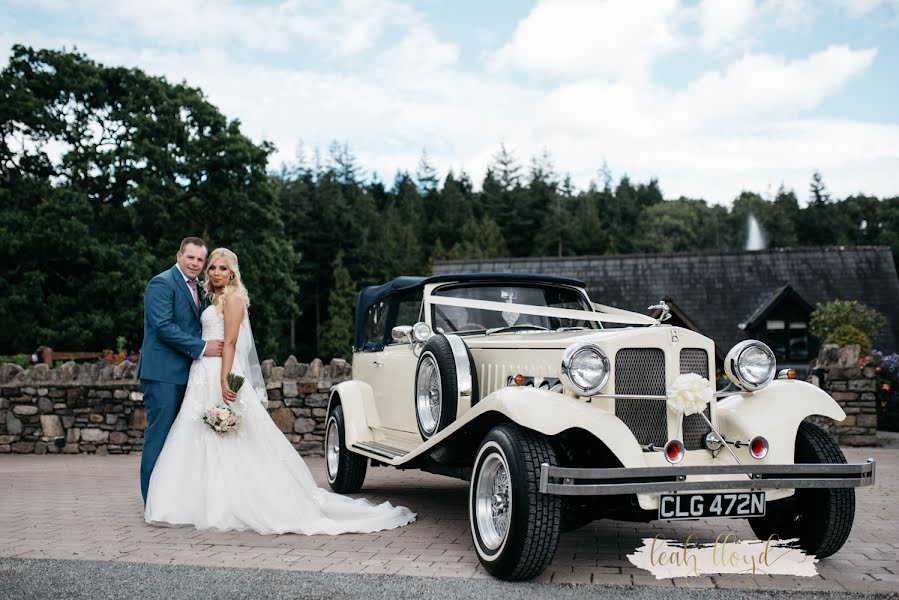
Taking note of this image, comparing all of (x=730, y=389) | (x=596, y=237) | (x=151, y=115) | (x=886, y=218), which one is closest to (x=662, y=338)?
(x=730, y=389)

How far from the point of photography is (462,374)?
5344 mm

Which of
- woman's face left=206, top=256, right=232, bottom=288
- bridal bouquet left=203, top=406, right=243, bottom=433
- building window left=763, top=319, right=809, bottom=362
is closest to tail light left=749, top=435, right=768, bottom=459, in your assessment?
bridal bouquet left=203, top=406, right=243, bottom=433

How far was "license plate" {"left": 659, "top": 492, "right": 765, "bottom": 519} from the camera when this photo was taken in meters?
4.21

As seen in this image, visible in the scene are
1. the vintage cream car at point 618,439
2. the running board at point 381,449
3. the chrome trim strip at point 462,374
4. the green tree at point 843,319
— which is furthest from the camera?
the green tree at point 843,319

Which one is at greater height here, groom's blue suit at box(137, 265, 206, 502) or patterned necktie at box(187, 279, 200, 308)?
patterned necktie at box(187, 279, 200, 308)

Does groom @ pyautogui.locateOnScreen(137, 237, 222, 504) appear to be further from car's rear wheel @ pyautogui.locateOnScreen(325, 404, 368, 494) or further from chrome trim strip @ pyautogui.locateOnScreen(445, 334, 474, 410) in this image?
chrome trim strip @ pyautogui.locateOnScreen(445, 334, 474, 410)

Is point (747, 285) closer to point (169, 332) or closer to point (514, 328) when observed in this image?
point (514, 328)

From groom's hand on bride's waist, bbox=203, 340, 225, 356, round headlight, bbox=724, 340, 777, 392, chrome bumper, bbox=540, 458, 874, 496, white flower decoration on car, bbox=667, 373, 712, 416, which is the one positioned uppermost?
groom's hand on bride's waist, bbox=203, 340, 225, 356

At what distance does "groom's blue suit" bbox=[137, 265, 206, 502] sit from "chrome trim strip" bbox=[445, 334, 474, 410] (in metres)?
2.12

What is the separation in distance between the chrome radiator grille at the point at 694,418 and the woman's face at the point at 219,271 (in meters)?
3.54

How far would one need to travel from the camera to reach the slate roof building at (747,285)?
85.0 feet

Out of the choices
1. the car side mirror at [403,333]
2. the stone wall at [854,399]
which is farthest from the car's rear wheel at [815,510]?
the stone wall at [854,399]

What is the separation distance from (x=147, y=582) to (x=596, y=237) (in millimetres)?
68963

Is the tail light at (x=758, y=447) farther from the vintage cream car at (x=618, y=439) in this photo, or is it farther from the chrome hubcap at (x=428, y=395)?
the chrome hubcap at (x=428, y=395)
